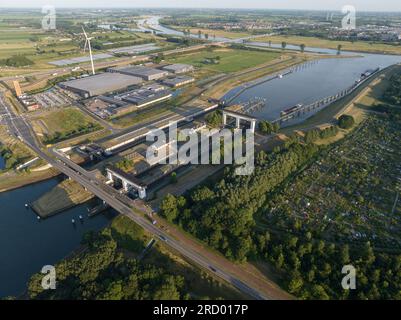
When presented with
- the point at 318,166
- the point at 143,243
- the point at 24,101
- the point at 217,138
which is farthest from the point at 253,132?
the point at 24,101

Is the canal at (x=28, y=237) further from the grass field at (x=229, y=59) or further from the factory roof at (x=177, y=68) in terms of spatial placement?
the grass field at (x=229, y=59)

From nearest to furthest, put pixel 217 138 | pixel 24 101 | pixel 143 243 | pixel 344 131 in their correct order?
pixel 143 243, pixel 217 138, pixel 344 131, pixel 24 101

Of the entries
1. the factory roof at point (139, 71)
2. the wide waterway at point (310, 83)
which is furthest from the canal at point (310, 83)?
the factory roof at point (139, 71)

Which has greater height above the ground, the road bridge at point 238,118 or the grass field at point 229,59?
the grass field at point 229,59

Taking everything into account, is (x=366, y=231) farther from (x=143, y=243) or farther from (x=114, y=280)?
(x=114, y=280)

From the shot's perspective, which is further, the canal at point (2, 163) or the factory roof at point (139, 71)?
the factory roof at point (139, 71)

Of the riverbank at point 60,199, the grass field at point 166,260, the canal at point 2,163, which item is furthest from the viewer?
the canal at point 2,163
